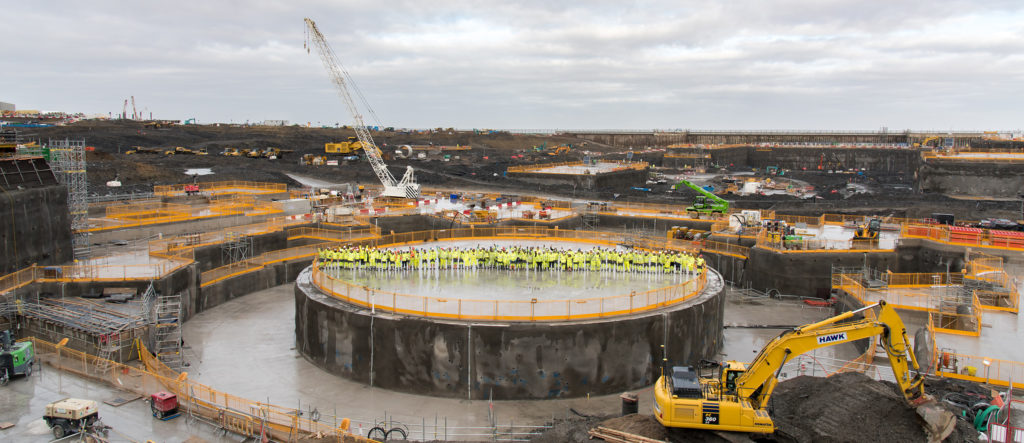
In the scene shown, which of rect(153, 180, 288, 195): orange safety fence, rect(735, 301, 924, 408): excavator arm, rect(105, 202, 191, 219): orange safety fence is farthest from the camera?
rect(153, 180, 288, 195): orange safety fence

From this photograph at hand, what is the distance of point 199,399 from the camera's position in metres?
20.5

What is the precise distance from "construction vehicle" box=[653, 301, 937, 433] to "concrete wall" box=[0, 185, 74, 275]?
28.5 metres

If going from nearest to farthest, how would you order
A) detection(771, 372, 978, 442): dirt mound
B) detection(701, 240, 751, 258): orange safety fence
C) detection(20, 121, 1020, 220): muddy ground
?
detection(771, 372, 978, 442): dirt mound → detection(701, 240, 751, 258): orange safety fence → detection(20, 121, 1020, 220): muddy ground

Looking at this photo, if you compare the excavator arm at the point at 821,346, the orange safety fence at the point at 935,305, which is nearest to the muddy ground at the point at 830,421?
the excavator arm at the point at 821,346

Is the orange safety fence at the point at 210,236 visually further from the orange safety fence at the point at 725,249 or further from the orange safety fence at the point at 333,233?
the orange safety fence at the point at 725,249

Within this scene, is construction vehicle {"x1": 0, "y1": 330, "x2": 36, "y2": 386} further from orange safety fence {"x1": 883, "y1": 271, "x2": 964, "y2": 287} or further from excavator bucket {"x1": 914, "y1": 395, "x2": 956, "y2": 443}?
orange safety fence {"x1": 883, "y1": 271, "x2": 964, "y2": 287}

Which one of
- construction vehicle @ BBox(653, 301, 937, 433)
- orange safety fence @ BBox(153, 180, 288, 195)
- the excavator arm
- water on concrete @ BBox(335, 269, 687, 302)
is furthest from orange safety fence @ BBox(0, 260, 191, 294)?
orange safety fence @ BBox(153, 180, 288, 195)

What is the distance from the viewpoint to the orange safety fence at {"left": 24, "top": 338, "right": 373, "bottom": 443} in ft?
61.7

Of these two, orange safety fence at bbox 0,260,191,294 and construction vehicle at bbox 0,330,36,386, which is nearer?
construction vehicle at bbox 0,330,36,386

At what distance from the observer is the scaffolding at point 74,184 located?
36.8 metres

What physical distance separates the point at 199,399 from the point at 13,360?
243 inches

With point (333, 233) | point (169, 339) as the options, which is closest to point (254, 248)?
point (333, 233)

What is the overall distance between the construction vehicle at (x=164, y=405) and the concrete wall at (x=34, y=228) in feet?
49.9

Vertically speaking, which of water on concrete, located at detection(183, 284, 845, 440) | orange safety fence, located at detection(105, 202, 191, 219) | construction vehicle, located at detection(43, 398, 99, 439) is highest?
orange safety fence, located at detection(105, 202, 191, 219)
